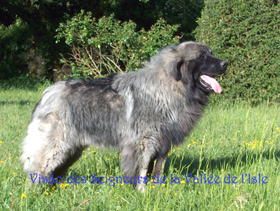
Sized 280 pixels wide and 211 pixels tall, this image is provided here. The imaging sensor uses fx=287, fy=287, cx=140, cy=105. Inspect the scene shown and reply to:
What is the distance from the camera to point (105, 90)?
11.0ft

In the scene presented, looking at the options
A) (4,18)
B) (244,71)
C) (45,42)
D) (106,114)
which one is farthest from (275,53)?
(4,18)

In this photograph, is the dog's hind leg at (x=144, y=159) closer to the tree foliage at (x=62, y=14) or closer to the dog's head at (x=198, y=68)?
the dog's head at (x=198, y=68)

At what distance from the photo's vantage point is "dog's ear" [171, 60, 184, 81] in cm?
315

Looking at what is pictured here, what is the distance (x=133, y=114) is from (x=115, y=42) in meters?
5.00

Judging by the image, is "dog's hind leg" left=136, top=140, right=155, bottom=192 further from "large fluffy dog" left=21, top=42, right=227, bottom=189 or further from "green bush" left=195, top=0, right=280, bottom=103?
"green bush" left=195, top=0, right=280, bottom=103

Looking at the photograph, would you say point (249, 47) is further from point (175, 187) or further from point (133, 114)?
point (175, 187)

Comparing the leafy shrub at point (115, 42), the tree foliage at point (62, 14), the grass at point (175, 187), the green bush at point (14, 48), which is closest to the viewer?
the grass at point (175, 187)

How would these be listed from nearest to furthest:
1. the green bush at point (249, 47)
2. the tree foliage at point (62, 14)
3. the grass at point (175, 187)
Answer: the grass at point (175, 187) < the green bush at point (249, 47) < the tree foliage at point (62, 14)

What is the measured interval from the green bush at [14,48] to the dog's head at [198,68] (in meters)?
12.0

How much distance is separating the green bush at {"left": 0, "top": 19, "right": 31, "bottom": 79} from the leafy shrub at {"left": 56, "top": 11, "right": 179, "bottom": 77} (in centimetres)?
579

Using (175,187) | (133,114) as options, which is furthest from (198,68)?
(175,187)

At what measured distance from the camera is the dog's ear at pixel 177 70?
3.15 m

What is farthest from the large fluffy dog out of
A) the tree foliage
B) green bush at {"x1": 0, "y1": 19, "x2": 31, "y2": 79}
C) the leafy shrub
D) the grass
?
green bush at {"x1": 0, "y1": 19, "x2": 31, "y2": 79}

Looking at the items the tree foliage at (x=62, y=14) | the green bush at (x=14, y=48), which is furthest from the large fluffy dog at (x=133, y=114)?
the green bush at (x=14, y=48)
